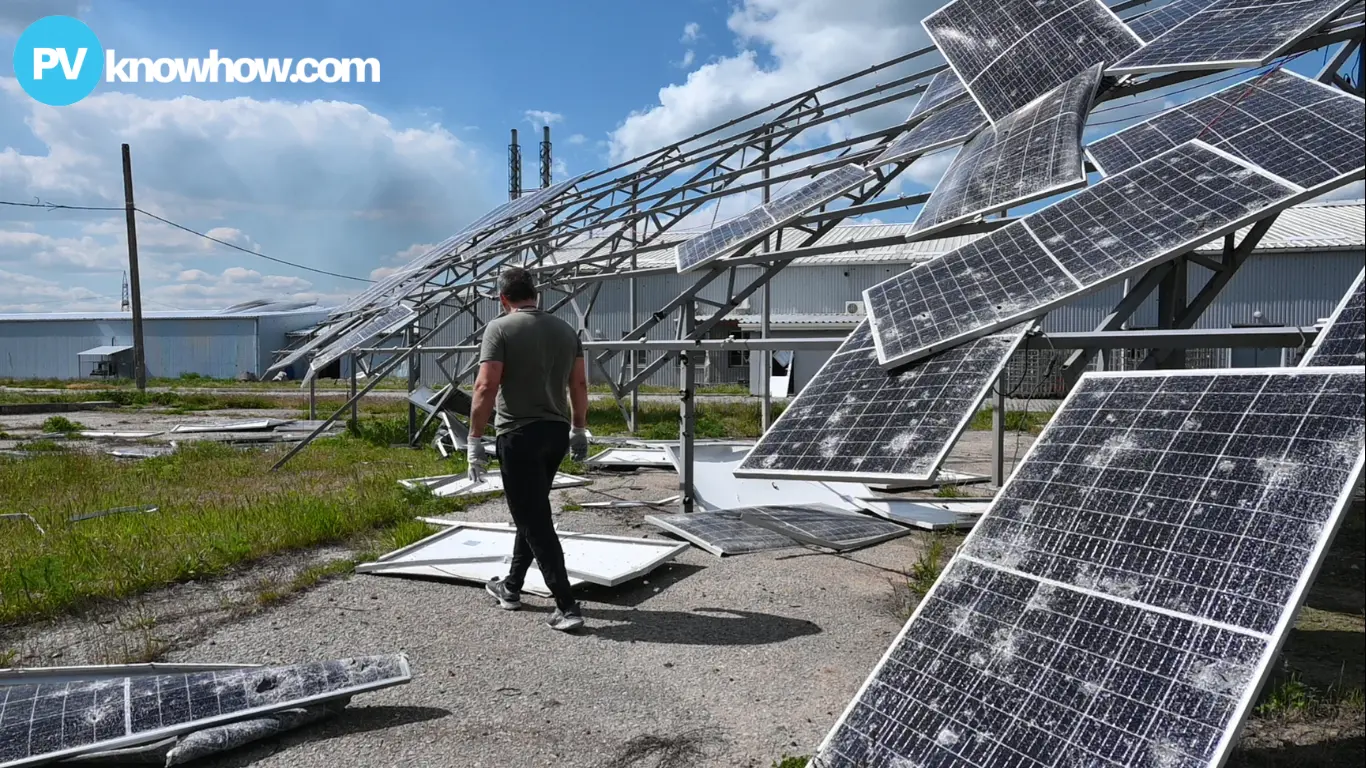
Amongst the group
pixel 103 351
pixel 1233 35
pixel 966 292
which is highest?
pixel 1233 35

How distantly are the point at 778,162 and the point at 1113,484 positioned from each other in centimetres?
926

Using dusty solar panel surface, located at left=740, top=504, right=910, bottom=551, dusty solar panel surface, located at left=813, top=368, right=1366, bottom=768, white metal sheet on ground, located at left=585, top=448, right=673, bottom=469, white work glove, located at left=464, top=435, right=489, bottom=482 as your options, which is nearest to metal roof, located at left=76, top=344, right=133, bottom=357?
white metal sheet on ground, located at left=585, top=448, right=673, bottom=469

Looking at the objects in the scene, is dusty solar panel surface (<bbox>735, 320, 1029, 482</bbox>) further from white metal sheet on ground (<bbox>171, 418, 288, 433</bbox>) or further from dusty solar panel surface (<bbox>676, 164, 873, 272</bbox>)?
white metal sheet on ground (<bbox>171, 418, 288, 433</bbox>)

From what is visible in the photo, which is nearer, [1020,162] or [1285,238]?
[1020,162]

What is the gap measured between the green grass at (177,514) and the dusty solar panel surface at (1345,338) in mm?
6264

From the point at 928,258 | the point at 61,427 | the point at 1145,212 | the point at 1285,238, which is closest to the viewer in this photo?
the point at 1145,212

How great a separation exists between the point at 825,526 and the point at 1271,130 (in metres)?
4.25

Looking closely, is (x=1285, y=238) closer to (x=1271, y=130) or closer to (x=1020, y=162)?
(x=1020, y=162)

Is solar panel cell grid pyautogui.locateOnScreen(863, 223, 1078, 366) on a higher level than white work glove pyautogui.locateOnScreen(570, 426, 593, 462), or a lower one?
higher

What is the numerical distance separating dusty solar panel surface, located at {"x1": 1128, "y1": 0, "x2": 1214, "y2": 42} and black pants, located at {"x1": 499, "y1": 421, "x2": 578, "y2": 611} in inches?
257

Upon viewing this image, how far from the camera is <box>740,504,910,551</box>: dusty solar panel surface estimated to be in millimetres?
7004

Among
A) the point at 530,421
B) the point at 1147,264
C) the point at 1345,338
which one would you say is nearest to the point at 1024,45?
the point at 1147,264

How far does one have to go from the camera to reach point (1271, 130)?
497 cm

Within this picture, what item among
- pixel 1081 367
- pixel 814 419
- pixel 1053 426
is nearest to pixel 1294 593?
pixel 1053 426
